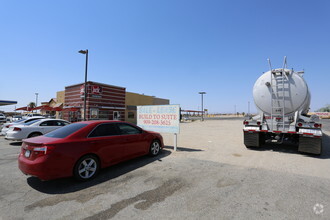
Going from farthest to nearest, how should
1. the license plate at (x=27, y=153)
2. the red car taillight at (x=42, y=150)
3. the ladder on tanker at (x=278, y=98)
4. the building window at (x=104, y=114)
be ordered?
the building window at (x=104, y=114) → the ladder on tanker at (x=278, y=98) → the license plate at (x=27, y=153) → the red car taillight at (x=42, y=150)

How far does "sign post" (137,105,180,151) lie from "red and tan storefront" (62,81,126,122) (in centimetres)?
1652

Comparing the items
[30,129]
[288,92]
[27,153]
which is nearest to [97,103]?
[30,129]

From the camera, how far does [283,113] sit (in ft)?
23.8

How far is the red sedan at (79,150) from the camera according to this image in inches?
148

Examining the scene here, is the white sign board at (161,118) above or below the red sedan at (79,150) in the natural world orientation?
above

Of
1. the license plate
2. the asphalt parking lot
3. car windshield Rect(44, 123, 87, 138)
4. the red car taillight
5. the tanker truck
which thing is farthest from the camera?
the tanker truck

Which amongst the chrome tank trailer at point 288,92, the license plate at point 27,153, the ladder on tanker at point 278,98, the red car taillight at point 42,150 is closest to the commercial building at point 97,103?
the license plate at point 27,153

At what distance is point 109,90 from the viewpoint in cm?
2536

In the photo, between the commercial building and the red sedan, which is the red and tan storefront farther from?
the red sedan

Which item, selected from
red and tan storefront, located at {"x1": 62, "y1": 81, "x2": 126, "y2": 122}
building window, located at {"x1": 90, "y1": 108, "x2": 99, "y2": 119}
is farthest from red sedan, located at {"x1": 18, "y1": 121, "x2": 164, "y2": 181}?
red and tan storefront, located at {"x1": 62, "y1": 81, "x2": 126, "y2": 122}

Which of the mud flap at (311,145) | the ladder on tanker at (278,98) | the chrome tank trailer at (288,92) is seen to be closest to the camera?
the mud flap at (311,145)

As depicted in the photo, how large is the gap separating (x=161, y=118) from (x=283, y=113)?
17.7ft

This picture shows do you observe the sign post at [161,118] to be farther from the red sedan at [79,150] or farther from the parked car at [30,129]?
the parked car at [30,129]

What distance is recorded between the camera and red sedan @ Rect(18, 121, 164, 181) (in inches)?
148
